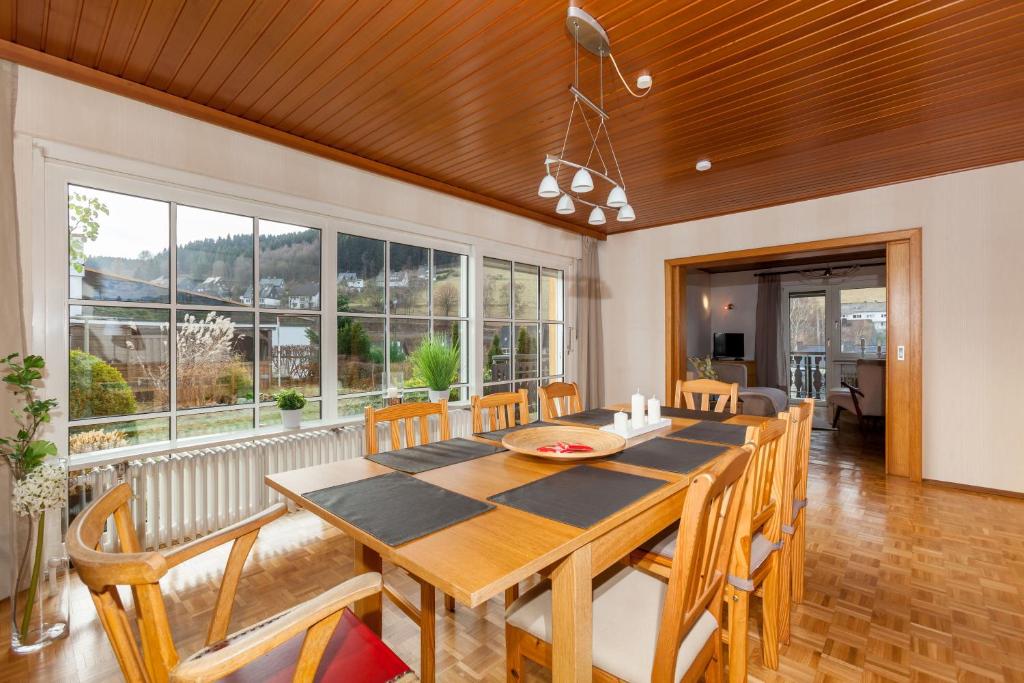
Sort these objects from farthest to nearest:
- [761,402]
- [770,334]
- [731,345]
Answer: [731,345] → [770,334] → [761,402]

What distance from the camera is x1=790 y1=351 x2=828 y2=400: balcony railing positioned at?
8.24 metres

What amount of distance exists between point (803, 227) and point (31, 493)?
574 centimetres

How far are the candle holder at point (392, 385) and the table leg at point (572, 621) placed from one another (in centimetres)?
261

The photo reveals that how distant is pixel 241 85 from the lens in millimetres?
2482

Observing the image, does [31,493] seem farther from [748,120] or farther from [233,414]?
[748,120]

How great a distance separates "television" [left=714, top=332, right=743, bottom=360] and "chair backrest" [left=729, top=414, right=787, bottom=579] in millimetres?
7723

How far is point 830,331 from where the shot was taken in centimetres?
810

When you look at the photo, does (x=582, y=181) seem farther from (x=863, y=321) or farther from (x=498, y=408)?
(x=863, y=321)

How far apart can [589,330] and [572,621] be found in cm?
465

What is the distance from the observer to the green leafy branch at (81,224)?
244 cm

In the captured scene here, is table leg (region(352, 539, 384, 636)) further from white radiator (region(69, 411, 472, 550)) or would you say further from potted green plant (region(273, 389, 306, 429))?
potted green plant (region(273, 389, 306, 429))

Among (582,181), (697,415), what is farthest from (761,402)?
(582,181)

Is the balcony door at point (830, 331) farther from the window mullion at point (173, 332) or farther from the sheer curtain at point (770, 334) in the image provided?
the window mullion at point (173, 332)

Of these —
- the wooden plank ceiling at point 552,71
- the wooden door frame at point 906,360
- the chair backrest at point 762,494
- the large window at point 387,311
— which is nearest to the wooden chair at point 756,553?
the chair backrest at point 762,494
